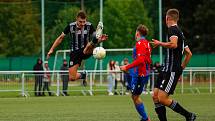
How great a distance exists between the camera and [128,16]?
75562 millimetres

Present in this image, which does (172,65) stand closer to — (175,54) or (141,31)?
(175,54)

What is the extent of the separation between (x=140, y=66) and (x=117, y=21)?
5801 cm

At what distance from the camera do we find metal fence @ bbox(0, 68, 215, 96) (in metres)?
33.1

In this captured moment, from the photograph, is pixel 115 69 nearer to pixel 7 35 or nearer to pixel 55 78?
pixel 55 78

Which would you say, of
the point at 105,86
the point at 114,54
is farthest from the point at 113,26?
the point at 105,86

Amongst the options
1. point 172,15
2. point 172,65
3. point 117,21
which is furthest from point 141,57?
point 117,21

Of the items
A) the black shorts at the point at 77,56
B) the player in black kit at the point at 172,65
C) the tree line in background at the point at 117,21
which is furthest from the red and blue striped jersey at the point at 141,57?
the tree line in background at the point at 117,21

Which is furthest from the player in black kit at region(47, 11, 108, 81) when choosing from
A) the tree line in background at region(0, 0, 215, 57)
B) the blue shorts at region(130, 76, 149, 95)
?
the tree line in background at region(0, 0, 215, 57)

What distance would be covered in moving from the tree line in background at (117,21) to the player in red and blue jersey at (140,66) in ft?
165

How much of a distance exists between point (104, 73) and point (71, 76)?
56.5ft

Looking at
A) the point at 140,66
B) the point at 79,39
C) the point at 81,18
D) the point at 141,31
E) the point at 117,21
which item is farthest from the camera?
the point at 117,21

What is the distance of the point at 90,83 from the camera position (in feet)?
114

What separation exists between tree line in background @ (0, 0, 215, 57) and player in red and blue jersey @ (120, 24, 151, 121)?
5043cm

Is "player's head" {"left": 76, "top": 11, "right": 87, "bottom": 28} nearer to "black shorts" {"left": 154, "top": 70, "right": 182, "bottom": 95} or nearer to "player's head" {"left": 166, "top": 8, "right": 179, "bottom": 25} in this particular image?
"player's head" {"left": 166, "top": 8, "right": 179, "bottom": 25}
